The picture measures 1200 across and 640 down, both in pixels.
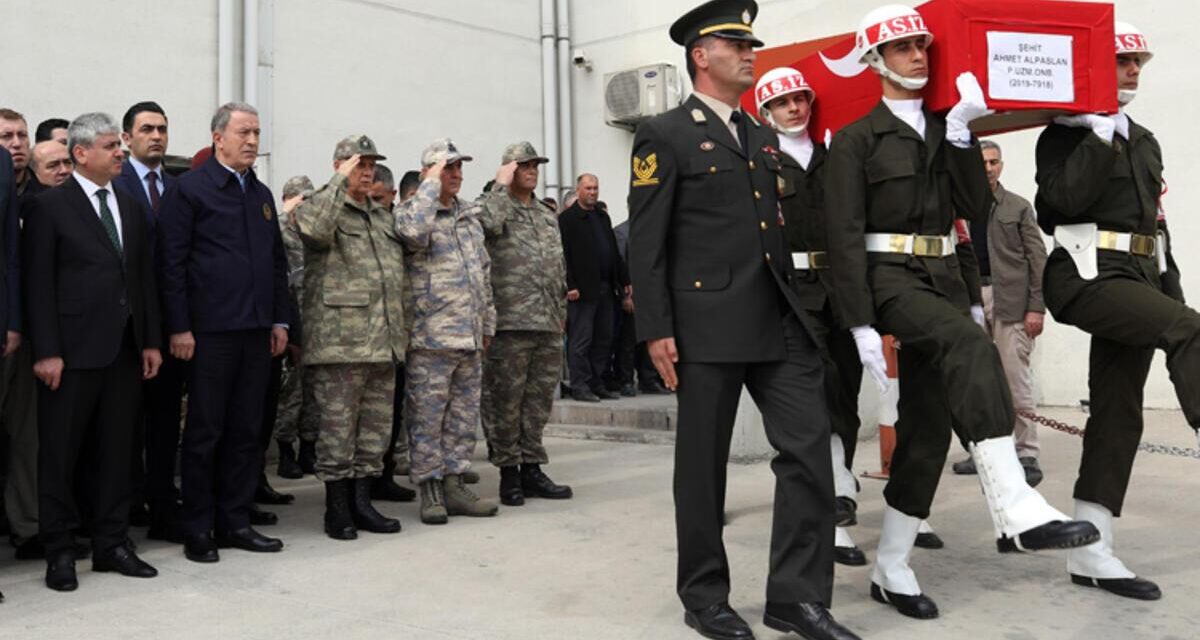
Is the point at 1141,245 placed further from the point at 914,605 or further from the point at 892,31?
the point at 914,605

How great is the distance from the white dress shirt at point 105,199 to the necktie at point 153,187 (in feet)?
2.54

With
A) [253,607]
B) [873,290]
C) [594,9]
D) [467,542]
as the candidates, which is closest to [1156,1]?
[594,9]

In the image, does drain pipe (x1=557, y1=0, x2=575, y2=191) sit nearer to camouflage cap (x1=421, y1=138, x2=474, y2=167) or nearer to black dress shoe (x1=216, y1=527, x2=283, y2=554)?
camouflage cap (x1=421, y1=138, x2=474, y2=167)

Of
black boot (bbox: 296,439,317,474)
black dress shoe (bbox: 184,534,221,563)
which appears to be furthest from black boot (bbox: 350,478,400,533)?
black boot (bbox: 296,439,317,474)

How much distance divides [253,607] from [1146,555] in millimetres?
3277

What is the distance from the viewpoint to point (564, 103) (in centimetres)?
1176

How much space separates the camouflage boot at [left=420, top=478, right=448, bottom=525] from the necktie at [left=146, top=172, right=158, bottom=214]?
1780 mm

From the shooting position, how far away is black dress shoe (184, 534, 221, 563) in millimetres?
4289

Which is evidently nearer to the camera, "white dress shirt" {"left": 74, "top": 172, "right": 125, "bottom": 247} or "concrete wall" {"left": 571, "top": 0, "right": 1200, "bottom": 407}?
"white dress shirt" {"left": 74, "top": 172, "right": 125, "bottom": 247}

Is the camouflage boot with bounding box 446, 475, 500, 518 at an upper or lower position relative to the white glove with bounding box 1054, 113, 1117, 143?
lower

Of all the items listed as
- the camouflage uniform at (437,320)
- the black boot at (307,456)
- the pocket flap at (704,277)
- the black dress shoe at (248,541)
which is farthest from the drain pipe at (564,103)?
the pocket flap at (704,277)

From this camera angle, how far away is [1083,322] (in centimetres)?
379

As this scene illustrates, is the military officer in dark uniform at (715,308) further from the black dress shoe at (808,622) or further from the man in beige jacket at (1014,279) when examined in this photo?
the man in beige jacket at (1014,279)

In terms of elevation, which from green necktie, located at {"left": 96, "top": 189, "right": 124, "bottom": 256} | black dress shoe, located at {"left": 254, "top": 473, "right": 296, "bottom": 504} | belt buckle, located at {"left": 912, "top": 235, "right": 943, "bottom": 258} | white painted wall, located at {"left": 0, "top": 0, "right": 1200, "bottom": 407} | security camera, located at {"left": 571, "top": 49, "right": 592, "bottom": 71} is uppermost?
security camera, located at {"left": 571, "top": 49, "right": 592, "bottom": 71}
